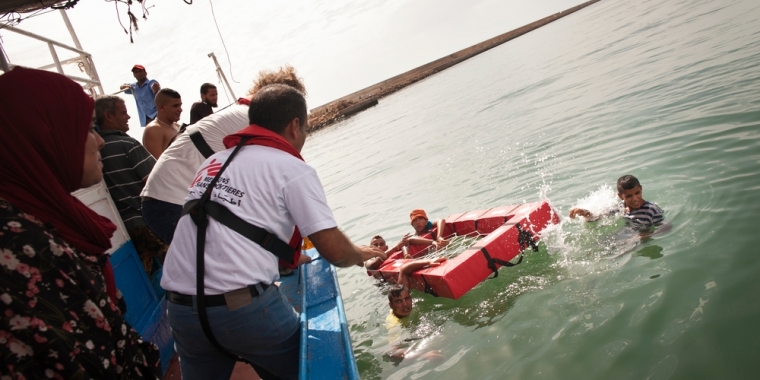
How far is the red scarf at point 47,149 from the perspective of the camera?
1426 millimetres

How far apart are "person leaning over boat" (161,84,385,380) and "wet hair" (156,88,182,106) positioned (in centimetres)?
243

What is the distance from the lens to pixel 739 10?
15.2 metres

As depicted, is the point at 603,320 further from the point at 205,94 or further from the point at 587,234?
the point at 205,94

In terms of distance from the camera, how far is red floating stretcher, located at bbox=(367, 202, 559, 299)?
4734mm

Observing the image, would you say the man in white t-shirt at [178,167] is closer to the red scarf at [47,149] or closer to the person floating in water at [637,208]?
the red scarf at [47,149]

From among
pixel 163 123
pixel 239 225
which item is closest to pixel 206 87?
pixel 163 123

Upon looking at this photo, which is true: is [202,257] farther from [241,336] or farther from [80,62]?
[80,62]

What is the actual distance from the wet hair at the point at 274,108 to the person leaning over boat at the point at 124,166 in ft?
7.47

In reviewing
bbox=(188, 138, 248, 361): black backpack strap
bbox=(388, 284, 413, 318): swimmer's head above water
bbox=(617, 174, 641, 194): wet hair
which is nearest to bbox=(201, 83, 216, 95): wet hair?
bbox=(388, 284, 413, 318): swimmer's head above water

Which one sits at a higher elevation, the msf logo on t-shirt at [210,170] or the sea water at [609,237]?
the msf logo on t-shirt at [210,170]

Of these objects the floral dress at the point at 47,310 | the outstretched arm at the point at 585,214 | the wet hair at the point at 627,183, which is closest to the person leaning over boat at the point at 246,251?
the floral dress at the point at 47,310

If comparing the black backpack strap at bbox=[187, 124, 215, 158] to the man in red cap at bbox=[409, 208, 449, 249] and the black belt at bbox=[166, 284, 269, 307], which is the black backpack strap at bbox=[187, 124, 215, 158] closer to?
the black belt at bbox=[166, 284, 269, 307]

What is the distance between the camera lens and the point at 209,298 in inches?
83.6

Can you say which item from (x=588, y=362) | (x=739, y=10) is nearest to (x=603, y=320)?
(x=588, y=362)
